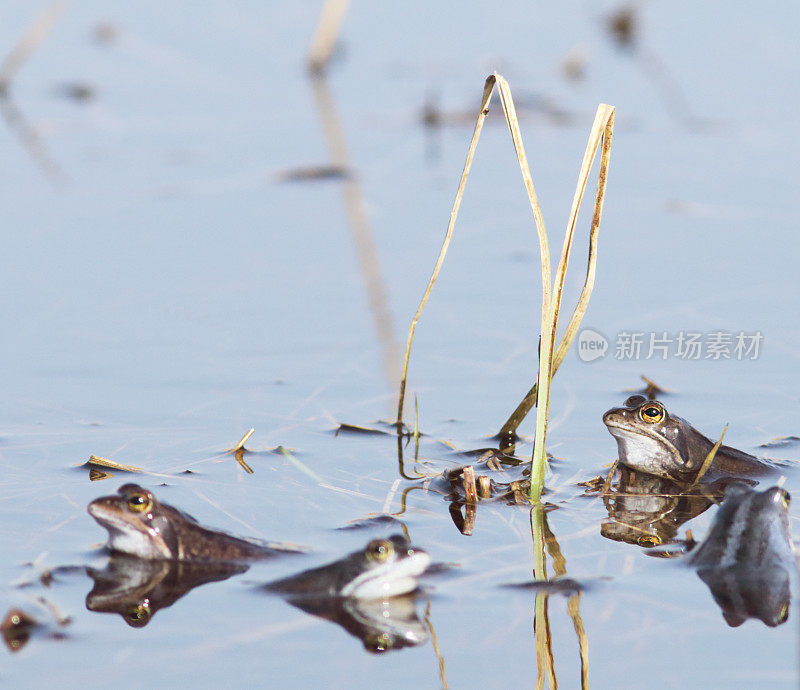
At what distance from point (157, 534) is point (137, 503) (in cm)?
14

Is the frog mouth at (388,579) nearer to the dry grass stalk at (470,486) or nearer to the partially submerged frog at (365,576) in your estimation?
the partially submerged frog at (365,576)

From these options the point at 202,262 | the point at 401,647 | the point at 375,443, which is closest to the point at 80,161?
the point at 202,262

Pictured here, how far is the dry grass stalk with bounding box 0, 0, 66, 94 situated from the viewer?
41.7ft

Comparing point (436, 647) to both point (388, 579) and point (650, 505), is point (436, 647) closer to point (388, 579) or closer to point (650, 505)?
point (388, 579)

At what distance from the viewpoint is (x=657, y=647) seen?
12.8 feet

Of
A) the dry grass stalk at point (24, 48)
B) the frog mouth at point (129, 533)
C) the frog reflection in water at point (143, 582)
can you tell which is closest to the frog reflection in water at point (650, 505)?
the frog reflection in water at point (143, 582)

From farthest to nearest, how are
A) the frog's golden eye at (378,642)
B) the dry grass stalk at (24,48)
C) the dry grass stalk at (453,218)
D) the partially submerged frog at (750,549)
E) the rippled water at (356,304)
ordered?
1. the dry grass stalk at (24,48)
2. the dry grass stalk at (453,218)
3. the partially submerged frog at (750,549)
4. the rippled water at (356,304)
5. the frog's golden eye at (378,642)

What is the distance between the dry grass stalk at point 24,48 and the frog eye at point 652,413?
30.2 feet

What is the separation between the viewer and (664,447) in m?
5.49

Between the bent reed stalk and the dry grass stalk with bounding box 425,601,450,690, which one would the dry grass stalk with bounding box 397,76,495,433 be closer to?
the bent reed stalk

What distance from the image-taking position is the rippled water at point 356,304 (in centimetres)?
400

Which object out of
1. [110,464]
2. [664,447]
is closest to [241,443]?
[110,464]

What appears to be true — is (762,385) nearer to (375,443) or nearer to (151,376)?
(375,443)

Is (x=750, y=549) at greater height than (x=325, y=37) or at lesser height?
lesser
